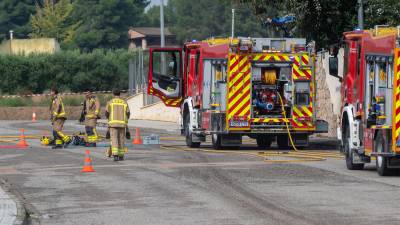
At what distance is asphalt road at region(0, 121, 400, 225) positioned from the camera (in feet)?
46.3

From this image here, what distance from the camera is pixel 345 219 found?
1369 cm

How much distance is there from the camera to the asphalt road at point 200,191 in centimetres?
1411

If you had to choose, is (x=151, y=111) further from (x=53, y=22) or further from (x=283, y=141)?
(x=53, y=22)

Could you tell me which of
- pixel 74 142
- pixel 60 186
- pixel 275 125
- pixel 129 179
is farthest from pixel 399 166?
pixel 74 142

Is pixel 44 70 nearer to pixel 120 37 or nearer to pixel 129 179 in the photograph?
pixel 120 37

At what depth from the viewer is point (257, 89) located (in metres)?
28.7

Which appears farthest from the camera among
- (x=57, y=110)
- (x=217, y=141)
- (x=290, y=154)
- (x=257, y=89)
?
(x=57, y=110)

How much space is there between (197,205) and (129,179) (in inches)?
182

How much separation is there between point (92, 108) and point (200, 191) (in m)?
13.6

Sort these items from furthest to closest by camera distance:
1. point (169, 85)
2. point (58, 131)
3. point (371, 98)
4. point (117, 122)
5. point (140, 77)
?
point (140, 77)
point (169, 85)
point (58, 131)
point (117, 122)
point (371, 98)

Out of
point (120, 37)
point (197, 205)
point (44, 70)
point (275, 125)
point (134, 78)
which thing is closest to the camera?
point (197, 205)

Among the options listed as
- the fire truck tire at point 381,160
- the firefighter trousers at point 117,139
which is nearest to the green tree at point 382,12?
the firefighter trousers at point 117,139

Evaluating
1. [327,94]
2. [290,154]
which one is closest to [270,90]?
[290,154]

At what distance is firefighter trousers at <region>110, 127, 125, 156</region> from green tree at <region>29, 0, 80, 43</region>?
77.2m
